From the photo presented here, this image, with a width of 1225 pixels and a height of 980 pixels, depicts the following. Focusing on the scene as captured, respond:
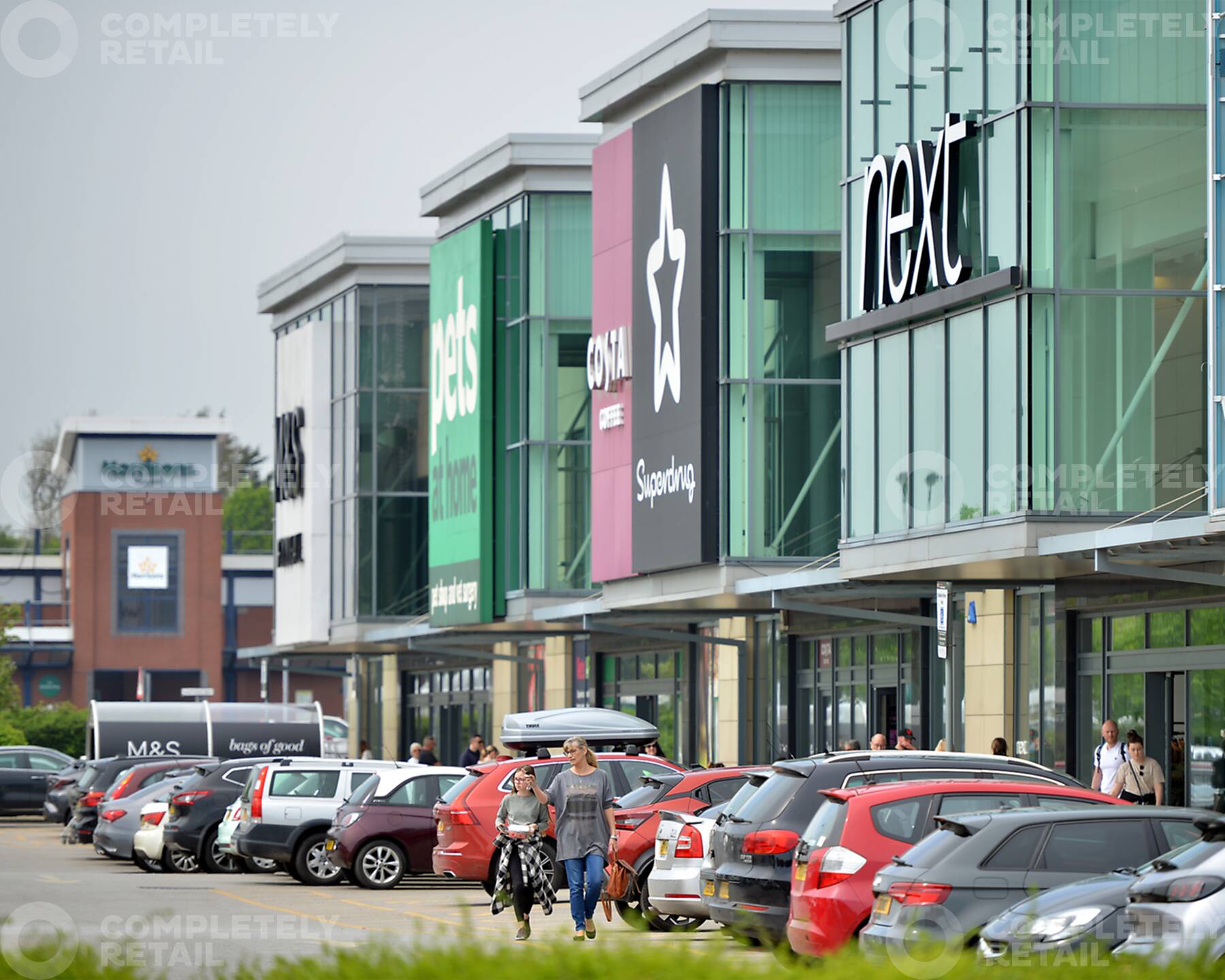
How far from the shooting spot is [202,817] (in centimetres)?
3153

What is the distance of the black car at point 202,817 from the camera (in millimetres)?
31406

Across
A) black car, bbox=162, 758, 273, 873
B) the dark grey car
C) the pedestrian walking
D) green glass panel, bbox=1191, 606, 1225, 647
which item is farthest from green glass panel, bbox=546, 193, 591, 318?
the dark grey car

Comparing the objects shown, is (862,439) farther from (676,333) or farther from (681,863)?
(681,863)

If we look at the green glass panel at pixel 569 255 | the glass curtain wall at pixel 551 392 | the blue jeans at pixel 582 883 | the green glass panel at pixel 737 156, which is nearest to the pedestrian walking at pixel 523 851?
the blue jeans at pixel 582 883

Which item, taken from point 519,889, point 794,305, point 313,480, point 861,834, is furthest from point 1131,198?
point 313,480

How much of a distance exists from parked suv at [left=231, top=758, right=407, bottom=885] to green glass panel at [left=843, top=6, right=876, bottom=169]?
9.91m

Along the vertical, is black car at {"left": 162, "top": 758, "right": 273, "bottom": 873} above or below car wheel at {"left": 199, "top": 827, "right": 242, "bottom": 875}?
above

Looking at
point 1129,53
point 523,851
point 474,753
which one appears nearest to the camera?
point 523,851

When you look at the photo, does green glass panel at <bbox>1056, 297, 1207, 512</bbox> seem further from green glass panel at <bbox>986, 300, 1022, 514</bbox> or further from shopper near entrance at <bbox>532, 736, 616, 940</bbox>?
shopper near entrance at <bbox>532, 736, 616, 940</bbox>

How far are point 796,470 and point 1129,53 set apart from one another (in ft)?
36.8

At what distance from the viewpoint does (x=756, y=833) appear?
17359 mm

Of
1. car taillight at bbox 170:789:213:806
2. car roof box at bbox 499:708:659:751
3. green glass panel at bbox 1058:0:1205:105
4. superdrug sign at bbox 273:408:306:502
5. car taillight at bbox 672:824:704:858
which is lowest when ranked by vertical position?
car taillight at bbox 170:789:213:806

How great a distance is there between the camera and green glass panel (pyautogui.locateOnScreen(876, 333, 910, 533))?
2930 cm

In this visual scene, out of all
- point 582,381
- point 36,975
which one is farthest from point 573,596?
point 36,975
